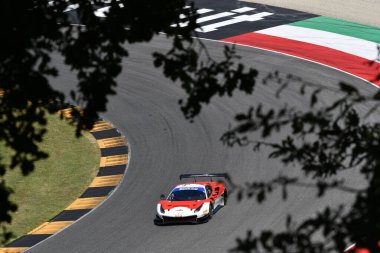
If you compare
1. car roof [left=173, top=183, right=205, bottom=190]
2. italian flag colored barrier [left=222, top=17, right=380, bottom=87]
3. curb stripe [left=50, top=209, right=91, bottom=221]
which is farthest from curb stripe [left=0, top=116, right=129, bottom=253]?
italian flag colored barrier [left=222, top=17, right=380, bottom=87]

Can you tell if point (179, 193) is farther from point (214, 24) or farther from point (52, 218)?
point (214, 24)

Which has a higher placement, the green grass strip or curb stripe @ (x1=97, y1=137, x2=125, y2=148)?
the green grass strip

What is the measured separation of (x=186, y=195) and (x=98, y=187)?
3.62 m

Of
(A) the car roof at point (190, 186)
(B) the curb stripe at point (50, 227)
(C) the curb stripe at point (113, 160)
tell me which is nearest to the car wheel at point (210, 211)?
(A) the car roof at point (190, 186)

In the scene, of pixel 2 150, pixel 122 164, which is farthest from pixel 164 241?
pixel 2 150

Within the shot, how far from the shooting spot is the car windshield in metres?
25.7

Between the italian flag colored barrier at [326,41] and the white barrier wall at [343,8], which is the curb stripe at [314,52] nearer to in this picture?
the italian flag colored barrier at [326,41]

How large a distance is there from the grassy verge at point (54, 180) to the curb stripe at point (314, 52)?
37.6ft

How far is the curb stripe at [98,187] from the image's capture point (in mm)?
24859

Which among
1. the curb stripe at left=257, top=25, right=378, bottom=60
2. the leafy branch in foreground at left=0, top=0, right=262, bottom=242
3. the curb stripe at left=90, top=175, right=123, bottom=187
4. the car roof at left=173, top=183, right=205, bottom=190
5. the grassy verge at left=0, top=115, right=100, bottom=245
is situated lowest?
the grassy verge at left=0, top=115, right=100, bottom=245

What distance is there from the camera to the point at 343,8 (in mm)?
44875

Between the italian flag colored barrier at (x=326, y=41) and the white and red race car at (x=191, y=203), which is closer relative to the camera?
the white and red race car at (x=191, y=203)

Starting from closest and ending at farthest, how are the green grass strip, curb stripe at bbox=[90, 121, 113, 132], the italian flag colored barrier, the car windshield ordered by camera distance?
1. the car windshield
2. curb stripe at bbox=[90, 121, 113, 132]
3. the italian flag colored barrier
4. the green grass strip

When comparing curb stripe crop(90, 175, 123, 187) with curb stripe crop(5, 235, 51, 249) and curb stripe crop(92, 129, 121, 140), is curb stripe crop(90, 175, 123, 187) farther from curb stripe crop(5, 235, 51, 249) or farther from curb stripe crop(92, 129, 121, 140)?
curb stripe crop(92, 129, 121, 140)
